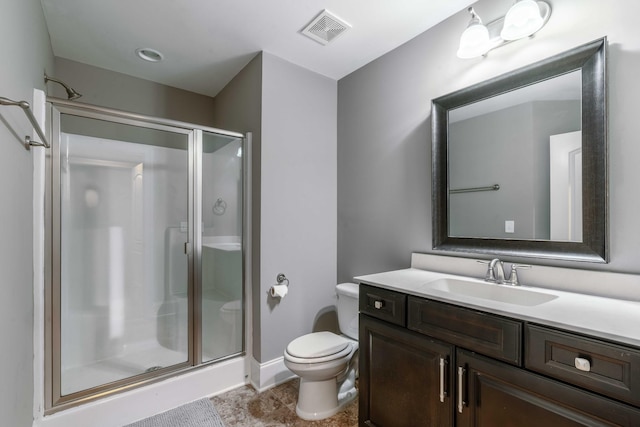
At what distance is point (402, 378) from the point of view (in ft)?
4.36

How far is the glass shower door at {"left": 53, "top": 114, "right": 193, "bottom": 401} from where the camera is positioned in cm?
172

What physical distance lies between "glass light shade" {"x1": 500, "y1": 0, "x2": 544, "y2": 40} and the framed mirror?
0.17 m

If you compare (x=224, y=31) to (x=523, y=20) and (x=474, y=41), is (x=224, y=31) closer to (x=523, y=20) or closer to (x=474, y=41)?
(x=474, y=41)

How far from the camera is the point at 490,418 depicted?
41.2 inches

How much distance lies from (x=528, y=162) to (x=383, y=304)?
991 mm

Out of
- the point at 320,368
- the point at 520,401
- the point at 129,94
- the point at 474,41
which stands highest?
the point at 129,94

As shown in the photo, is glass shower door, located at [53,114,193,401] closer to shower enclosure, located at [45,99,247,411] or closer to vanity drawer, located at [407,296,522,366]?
shower enclosure, located at [45,99,247,411]

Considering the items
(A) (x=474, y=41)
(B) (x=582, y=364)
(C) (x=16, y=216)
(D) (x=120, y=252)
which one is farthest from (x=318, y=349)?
(A) (x=474, y=41)

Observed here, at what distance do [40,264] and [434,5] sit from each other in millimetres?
2499

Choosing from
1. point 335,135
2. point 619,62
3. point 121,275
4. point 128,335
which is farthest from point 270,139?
point 619,62

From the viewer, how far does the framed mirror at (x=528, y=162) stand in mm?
1251

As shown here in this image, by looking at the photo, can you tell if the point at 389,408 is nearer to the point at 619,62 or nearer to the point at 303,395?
the point at 303,395

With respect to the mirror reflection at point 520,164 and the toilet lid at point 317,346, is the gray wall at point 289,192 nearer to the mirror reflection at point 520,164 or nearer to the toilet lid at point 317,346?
the toilet lid at point 317,346

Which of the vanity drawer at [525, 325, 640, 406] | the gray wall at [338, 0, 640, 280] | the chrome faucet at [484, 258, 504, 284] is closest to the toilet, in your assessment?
the gray wall at [338, 0, 640, 280]
